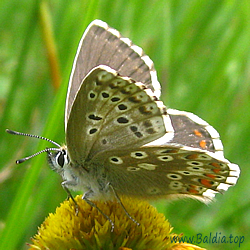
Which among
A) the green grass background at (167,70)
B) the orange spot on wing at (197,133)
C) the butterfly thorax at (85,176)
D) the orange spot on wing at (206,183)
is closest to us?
the orange spot on wing at (206,183)

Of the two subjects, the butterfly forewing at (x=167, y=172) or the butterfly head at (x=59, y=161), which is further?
the butterfly head at (x=59, y=161)

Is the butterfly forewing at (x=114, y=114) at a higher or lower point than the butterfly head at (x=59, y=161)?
higher

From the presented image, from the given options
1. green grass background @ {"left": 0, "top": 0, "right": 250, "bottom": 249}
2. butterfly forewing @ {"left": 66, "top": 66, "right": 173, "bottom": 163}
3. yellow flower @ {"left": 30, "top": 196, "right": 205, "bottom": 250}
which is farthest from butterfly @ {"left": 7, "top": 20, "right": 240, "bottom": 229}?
green grass background @ {"left": 0, "top": 0, "right": 250, "bottom": 249}

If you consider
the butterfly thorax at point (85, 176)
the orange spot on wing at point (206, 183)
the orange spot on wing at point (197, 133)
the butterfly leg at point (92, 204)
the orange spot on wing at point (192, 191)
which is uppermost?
the orange spot on wing at point (197, 133)

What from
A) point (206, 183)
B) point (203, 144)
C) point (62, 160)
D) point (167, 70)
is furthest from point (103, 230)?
point (167, 70)

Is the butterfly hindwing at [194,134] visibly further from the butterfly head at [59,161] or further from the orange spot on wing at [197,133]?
the butterfly head at [59,161]

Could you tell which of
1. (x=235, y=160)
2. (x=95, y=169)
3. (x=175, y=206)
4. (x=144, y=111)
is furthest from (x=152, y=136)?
(x=235, y=160)

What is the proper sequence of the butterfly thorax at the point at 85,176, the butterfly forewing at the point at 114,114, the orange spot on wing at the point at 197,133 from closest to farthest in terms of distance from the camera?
1. the butterfly forewing at the point at 114,114
2. the butterfly thorax at the point at 85,176
3. the orange spot on wing at the point at 197,133

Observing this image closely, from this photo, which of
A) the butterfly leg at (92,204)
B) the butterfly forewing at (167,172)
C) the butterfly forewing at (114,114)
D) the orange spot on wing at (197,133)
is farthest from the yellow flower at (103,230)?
the orange spot on wing at (197,133)
